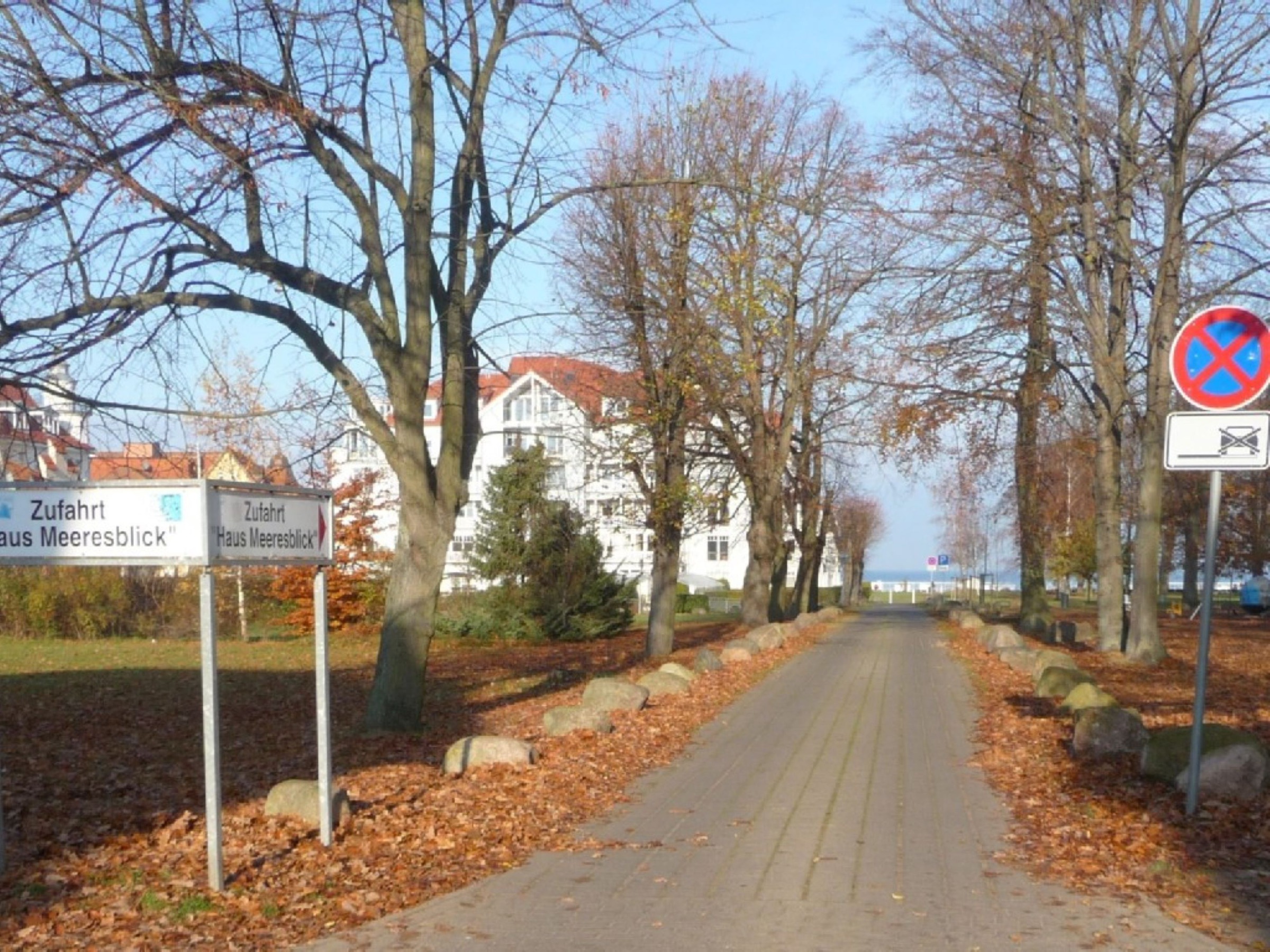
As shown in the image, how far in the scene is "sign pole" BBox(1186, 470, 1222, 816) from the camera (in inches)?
353

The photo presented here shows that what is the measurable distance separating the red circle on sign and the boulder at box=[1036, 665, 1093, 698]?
26.2ft

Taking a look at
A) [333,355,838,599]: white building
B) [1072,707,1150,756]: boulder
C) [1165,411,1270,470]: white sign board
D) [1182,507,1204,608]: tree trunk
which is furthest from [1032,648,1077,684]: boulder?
[1182,507,1204,608]: tree trunk

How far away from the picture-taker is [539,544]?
116ft

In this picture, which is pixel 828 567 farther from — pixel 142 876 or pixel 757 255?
pixel 142 876

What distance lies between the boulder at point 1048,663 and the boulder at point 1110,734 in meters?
6.20

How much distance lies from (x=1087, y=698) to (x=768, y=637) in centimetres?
1425

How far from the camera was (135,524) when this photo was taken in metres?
7.21

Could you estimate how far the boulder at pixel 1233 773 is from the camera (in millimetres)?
9609

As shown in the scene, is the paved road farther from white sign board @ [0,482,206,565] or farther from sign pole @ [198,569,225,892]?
white sign board @ [0,482,206,565]

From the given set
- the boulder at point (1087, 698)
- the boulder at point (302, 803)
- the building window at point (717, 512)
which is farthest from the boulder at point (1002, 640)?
the boulder at point (302, 803)

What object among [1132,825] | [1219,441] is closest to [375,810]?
[1132,825]

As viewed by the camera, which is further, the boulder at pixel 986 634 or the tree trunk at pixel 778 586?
the tree trunk at pixel 778 586

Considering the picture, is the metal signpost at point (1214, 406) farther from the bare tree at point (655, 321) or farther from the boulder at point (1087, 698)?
the bare tree at point (655, 321)

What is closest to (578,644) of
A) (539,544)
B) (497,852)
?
(539,544)
